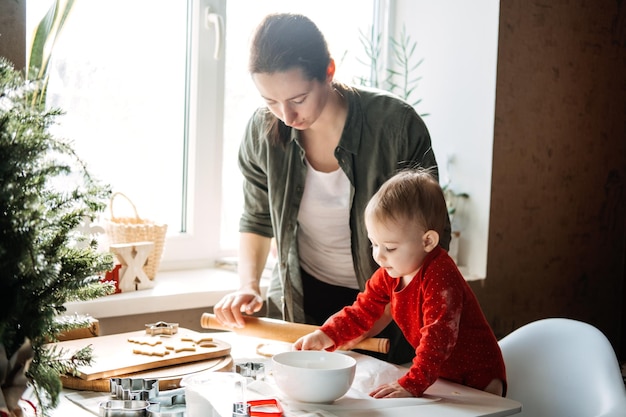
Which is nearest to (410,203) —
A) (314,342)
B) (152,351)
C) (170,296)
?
(314,342)

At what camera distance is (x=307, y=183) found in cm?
205

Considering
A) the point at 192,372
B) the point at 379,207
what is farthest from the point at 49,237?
the point at 379,207

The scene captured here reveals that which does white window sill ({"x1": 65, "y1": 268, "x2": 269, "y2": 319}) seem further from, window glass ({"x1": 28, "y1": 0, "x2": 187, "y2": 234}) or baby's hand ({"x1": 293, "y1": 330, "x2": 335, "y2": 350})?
baby's hand ({"x1": 293, "y1": 330, "x2": 335, "y2": 350})

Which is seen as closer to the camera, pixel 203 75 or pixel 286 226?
pixel 286 226

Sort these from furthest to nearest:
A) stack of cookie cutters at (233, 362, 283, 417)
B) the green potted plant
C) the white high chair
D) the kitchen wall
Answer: the kitchen wall, the white high chair, stack of cookie cutters at (233, 362, 283, 417), the green potted plant

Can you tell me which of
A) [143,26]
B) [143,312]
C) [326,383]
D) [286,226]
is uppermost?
[143,26]

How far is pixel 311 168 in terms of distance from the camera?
2045mm

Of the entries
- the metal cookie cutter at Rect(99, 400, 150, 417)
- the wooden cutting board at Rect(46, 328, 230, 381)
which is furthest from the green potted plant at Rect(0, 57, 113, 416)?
the wooden cutting board at Rect(46, 328, 230, 381)

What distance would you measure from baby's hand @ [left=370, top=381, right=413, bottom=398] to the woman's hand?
1.43ft

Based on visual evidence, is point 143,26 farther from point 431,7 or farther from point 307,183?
point 431,7

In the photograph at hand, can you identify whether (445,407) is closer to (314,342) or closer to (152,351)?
(314,342)

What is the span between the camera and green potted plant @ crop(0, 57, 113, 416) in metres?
1.04

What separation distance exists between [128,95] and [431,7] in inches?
47.9

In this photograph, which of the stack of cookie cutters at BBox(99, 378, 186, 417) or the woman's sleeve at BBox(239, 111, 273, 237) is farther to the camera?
the woman's sleeve at BBox(239, 111, 273, 237)
